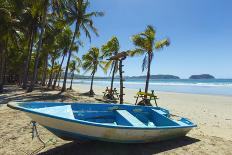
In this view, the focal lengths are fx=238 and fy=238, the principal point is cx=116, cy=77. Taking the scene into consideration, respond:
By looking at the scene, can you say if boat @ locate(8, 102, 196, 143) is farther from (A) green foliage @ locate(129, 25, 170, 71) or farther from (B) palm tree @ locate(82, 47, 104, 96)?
(B) palm tree @ locate(82, 47, 104, 96)

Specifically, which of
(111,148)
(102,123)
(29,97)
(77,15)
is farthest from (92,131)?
(77,15)

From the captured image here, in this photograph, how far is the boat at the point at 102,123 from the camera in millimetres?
5277

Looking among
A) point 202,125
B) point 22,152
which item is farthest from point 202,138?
point 22,152

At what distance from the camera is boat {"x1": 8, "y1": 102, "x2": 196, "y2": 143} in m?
5.28

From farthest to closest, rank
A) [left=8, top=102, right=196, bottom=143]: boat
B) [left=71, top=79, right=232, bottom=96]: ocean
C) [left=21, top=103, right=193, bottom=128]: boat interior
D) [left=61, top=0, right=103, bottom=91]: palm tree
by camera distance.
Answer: [left=71, top=79, right=232, bottom=96]: ocean
[left=61, top=0, right=103, bottom=91]: palm tree
[left=21, top=103, right=193, bottom=128]: boat interior
[left=8, top=102, right=196, bottom=143]: boat

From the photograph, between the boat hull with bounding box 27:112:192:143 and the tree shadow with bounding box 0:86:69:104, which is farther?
the tree shadow with bounding box 0:86:69:104

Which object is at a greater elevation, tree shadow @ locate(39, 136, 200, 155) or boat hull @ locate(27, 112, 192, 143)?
boat hull @ locate(27, 112, 192, 143)

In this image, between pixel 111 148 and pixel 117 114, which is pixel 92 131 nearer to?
pixel 111 148

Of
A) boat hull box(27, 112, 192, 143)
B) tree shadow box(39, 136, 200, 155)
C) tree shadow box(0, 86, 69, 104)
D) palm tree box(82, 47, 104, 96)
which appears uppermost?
palm tree box(82, 47, 104, 96)

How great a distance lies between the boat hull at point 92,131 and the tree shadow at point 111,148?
0.25 metres

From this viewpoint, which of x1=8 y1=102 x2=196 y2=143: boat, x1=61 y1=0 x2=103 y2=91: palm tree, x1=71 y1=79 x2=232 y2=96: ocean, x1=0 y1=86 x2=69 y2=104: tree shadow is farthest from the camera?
x1=71 y1=79 x2=232 y2=96: ocean

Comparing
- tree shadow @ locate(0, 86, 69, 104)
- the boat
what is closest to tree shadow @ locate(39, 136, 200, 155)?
the boat

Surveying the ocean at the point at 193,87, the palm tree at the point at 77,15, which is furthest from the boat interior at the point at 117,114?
the ocean at the point at 193,87

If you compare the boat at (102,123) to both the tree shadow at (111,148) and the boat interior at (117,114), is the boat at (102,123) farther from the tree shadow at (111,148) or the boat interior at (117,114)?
the tree shadow at (111,148)
